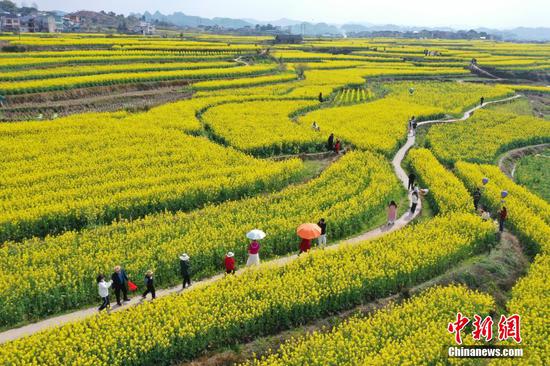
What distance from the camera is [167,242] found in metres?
18.2

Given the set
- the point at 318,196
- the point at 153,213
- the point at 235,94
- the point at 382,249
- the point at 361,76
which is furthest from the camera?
the point at 361,76

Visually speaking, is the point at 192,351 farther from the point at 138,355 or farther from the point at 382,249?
the point at 382,249

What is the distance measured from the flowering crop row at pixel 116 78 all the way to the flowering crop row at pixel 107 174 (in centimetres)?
1167

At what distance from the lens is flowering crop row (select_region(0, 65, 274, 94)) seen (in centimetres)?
4317

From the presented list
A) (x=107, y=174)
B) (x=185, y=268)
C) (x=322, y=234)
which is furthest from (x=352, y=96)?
(x=185, y=268)

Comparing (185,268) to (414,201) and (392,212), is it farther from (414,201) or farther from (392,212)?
(414,201)

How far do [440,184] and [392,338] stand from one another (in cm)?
1481

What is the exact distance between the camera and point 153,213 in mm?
22000

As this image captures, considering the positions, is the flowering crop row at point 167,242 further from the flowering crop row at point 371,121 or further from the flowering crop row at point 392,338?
the flowering crop row at point 371,121

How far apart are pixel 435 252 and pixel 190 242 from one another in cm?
1014

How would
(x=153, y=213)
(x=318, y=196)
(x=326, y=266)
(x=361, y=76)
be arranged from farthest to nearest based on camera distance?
1. (x=361, y=76)
2. (x=318, y=196)
3. (x=153, y=213)
4. (x=326, y=266)

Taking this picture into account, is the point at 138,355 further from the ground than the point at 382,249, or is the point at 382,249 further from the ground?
the point at 382,249

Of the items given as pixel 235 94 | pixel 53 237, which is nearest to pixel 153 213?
pixel 53 237

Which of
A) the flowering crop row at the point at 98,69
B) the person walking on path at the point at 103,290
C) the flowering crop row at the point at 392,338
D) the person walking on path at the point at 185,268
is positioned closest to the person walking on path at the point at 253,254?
the person walking on path at the point at 185,268
